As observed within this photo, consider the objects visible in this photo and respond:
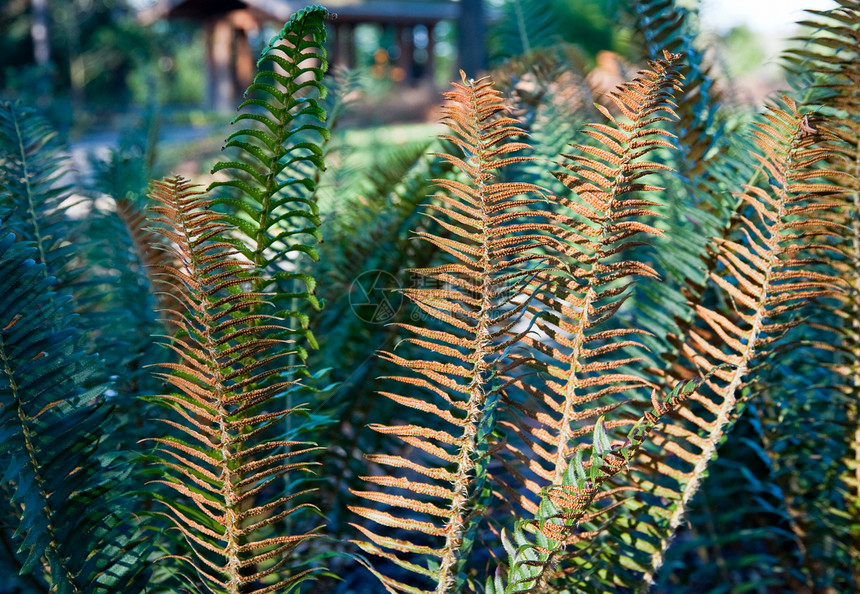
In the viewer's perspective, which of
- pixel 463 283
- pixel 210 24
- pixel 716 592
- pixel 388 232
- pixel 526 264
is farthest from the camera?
pixel 210 24

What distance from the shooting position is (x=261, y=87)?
928 mm

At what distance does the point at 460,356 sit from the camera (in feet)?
2.94

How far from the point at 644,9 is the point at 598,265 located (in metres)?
0.95

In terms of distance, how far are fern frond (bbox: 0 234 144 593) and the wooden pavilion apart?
16730 mm

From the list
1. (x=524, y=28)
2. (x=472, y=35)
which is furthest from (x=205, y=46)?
(x=524, y=28)

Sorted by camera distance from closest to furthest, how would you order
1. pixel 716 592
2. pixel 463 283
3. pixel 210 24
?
1. pixel 463 283
2. pixel 716 592
3. pixel 210 24

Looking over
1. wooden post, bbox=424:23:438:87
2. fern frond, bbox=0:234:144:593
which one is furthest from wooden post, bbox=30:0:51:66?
fern frond, bbox=0:234:144:593

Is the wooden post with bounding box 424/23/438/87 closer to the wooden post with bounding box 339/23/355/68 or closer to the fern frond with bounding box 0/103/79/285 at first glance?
the wooden post with bounding box 339/23/355/68

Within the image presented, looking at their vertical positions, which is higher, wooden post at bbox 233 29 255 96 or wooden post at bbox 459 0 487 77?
wooden post at bbox 459 0 487 77

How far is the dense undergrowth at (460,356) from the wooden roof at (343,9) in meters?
15.4

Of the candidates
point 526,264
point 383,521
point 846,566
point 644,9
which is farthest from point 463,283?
point 846,566

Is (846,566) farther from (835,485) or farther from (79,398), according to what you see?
(79,398)

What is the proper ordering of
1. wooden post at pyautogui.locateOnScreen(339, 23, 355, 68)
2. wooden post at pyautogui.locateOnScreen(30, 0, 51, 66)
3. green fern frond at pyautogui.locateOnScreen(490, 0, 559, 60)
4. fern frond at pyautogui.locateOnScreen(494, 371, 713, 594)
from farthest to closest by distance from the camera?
1. wooden post at pyautogui.locateOnScreen(339, 23, 355, 68)
2. wooden post at pyautogui.locateOnScreen(30, 0, 51, 66)
3. green fern frond at pyautogui.locateOnScreen(490, 0, 559, 60)
4. fern frond at pyautogui.locateOnScreen(494, 371, 713, 594)

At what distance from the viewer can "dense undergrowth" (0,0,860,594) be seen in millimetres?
894
